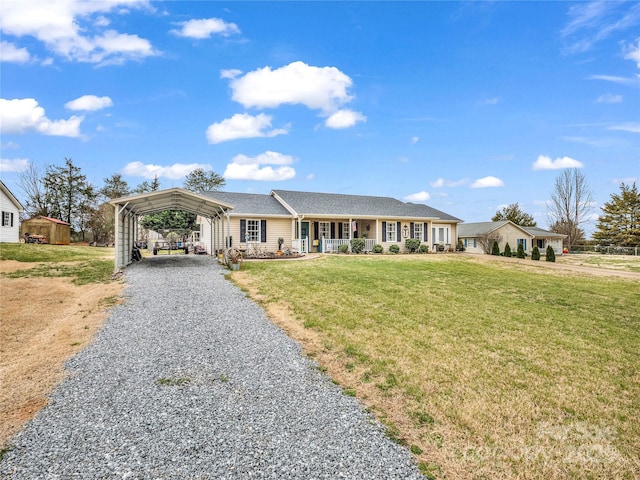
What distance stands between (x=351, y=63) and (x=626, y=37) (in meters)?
11.7

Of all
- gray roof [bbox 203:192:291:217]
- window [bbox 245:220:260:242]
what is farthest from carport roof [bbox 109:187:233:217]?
window [bbox 245:220:260:242]

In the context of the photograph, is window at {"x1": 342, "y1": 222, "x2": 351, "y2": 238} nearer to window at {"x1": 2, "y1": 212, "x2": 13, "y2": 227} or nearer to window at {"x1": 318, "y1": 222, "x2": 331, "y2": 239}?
window at {"x1": 318, "y1": 222, "x2": 331, "y2": 239}

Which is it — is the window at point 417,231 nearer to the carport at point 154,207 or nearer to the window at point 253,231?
the window at point 253,231

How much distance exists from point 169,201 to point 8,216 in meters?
16.9

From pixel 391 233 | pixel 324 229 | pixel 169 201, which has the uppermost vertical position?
pixel 169 201

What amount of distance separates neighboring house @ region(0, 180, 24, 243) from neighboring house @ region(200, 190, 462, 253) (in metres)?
13.3

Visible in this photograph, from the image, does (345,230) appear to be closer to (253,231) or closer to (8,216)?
(253,231)

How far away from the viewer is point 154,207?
18109 mm

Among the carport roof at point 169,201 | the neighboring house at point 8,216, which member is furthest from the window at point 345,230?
the neighboring house at point 8,216

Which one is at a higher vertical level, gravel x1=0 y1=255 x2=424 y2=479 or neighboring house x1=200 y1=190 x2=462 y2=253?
neighboring house x1=200 y1=190 x2=462 y2=253

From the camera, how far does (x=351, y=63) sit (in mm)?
18609

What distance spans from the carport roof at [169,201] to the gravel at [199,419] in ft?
29.1

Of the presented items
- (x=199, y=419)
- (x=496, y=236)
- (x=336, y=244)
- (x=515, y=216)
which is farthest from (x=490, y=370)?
(x=515, y=216)

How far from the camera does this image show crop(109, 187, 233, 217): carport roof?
45.8 feet
